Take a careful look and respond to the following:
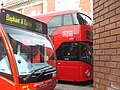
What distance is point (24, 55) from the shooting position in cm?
545

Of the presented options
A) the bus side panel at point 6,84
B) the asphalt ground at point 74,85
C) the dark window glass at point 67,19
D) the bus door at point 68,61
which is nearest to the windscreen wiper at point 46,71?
the bus side panel at point 6,84

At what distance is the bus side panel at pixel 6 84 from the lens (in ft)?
15.5

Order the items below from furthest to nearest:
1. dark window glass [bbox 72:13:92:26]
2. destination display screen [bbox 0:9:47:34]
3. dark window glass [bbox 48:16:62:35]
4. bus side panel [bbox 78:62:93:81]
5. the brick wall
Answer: dark window glass [bbox 48:16:62:35] → dark window glass [bbox 72:13:92:26] → bus side panel [bbox 78:62:93:81] → destination display screen [bbox 0:9:47:34] → the brick wall

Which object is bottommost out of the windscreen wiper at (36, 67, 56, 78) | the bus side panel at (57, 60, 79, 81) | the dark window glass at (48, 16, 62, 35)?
the bus side panel at (57, 60, 79, 81)

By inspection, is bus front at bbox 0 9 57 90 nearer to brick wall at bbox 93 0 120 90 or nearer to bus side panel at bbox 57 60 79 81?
brick wall at bbox 93 0 120 90

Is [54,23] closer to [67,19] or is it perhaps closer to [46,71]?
[67,19]

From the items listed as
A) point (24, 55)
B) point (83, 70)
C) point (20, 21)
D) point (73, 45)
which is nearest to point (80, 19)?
point (73, 45)

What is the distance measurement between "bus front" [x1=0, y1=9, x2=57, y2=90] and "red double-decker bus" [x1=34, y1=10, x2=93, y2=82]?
3320 mm

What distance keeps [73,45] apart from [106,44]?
6.58m

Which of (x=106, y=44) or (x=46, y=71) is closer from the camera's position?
(x=106, y=44)

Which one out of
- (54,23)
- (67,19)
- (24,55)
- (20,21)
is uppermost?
(67,19)

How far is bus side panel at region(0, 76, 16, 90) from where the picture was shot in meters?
4.72

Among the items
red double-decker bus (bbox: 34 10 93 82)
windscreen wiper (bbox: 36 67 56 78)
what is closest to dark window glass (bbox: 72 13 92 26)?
red double-decker bus (bbox: 34 10 93 82)

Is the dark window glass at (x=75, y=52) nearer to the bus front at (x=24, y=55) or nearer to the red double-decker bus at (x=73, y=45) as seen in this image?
the red double-decker bus at (x=73, y=45)
